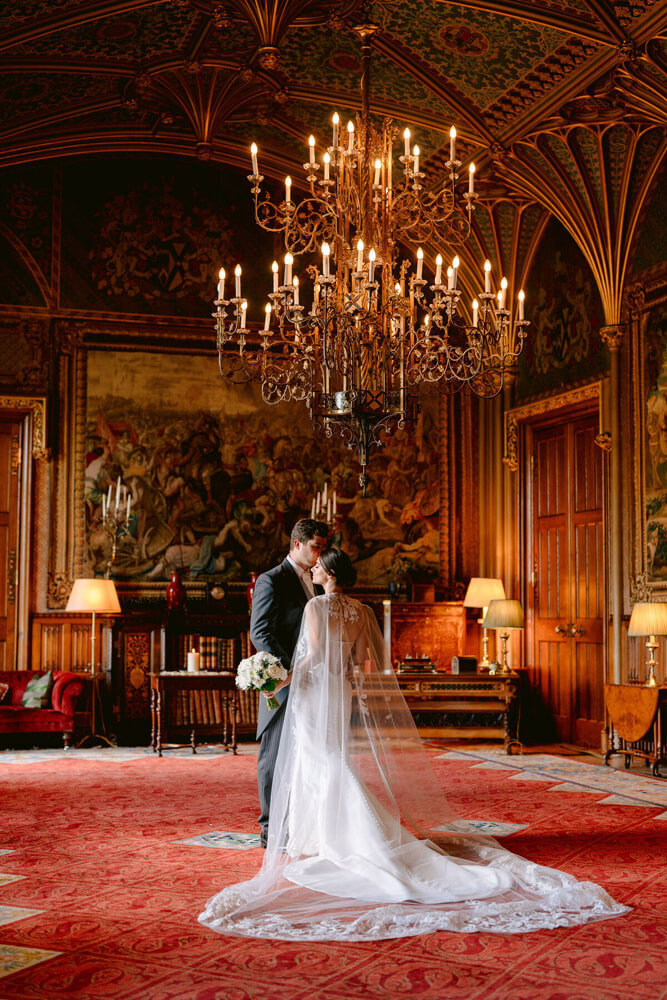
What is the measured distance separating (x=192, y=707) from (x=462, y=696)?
9.32 feet

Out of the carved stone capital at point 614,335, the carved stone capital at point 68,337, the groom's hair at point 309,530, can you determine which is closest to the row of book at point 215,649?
the carved stone capital at point 68,337

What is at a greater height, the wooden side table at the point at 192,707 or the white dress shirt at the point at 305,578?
the white dress shirt at the point at 305,578

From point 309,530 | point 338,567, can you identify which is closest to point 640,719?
point 309,530

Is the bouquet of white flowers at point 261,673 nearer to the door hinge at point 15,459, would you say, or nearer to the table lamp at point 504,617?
the table lamp at point 504,617

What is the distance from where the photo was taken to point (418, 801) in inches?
207

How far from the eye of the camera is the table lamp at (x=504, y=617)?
1098 cm

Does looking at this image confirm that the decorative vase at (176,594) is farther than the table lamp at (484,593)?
No

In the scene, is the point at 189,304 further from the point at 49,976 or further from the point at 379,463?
the point at 49,976

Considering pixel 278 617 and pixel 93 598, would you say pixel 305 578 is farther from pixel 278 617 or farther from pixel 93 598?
pixel 93 598

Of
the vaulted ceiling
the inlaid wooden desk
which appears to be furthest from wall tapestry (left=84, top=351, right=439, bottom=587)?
the vaulted ceiling

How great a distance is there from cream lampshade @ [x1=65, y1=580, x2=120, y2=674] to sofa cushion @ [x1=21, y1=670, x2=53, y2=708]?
467 mm

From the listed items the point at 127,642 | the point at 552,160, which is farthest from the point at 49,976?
the point at 552,160

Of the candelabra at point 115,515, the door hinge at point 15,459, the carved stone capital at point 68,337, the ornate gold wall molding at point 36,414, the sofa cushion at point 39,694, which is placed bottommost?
the sofa cushion at point 39,694

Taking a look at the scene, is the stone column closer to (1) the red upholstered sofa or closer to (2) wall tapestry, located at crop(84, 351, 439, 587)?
(2) wall tapestry, located at crop(84, 351, 439, 587)
